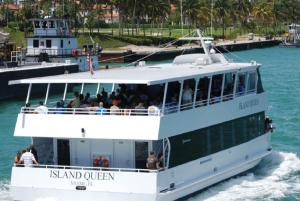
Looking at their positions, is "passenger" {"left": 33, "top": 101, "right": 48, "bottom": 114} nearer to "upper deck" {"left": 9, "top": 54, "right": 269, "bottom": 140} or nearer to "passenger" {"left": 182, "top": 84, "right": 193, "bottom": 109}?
"upper deck" {"left": 9, "top": 54, "right": 269, "bottom": 140}

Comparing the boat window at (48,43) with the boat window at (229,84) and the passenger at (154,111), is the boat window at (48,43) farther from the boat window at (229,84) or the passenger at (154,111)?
the passenger at (154,111)

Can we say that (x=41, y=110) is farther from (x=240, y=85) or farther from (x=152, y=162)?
(x=240, y=85)

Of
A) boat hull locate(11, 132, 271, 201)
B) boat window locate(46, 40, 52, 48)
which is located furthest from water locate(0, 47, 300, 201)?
boat window locate(46, 40, 52, 48)

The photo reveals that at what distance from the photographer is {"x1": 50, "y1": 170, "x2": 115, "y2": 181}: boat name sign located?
57.3 feet

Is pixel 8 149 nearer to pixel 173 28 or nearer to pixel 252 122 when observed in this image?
pixel 252 122

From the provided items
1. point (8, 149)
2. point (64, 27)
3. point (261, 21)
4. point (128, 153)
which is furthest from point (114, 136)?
point (261, 21)

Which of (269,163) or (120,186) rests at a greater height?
(120,186)

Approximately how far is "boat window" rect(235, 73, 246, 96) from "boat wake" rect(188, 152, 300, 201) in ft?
8.11

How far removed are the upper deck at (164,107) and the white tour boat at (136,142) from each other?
2cm

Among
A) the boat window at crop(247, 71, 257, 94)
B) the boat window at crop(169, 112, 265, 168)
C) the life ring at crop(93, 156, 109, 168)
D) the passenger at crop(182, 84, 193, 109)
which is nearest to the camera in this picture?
the life ring at crop(93, 156, 109, 168)

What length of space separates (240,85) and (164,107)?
5.01 m

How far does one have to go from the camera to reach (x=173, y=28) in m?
149

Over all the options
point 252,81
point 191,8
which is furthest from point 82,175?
point 191,8

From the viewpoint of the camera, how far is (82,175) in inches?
691
